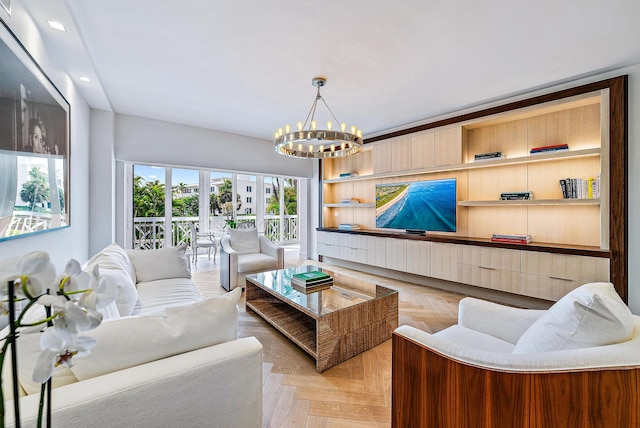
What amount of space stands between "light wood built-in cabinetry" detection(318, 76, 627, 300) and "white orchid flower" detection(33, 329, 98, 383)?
3693 mm

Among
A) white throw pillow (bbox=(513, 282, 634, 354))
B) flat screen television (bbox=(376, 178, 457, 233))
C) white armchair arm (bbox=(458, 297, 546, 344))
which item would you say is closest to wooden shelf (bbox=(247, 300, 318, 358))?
white armchair arm (bbox=(458, 297, 546, 344))

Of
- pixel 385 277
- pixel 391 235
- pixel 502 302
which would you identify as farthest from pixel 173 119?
pixel 502 302

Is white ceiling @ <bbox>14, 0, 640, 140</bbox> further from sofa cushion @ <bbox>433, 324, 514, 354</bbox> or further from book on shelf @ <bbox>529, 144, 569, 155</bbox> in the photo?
sofa cushion @ <bbox>433, 324, 514, 354</bbox>

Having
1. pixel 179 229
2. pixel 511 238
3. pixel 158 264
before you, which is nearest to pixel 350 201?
pixel 511 238

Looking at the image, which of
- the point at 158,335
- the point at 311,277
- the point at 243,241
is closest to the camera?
the point at 158,335

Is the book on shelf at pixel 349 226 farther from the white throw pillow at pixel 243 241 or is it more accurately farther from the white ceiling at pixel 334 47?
the white ceiling at pixel 334 47

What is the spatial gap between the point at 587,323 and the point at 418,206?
10.8ft

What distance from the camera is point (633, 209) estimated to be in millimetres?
2520

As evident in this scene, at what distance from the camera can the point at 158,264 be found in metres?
2.70

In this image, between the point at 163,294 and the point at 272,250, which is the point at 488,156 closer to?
the point at 272,250

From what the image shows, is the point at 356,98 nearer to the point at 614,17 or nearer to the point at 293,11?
the point at 293,11

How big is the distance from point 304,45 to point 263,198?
14.7 ft

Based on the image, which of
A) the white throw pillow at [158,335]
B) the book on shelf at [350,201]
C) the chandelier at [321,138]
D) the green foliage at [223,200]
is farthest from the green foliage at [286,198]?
the white throw pillow at [158,335]

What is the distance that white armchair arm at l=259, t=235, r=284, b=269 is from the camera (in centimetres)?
395
